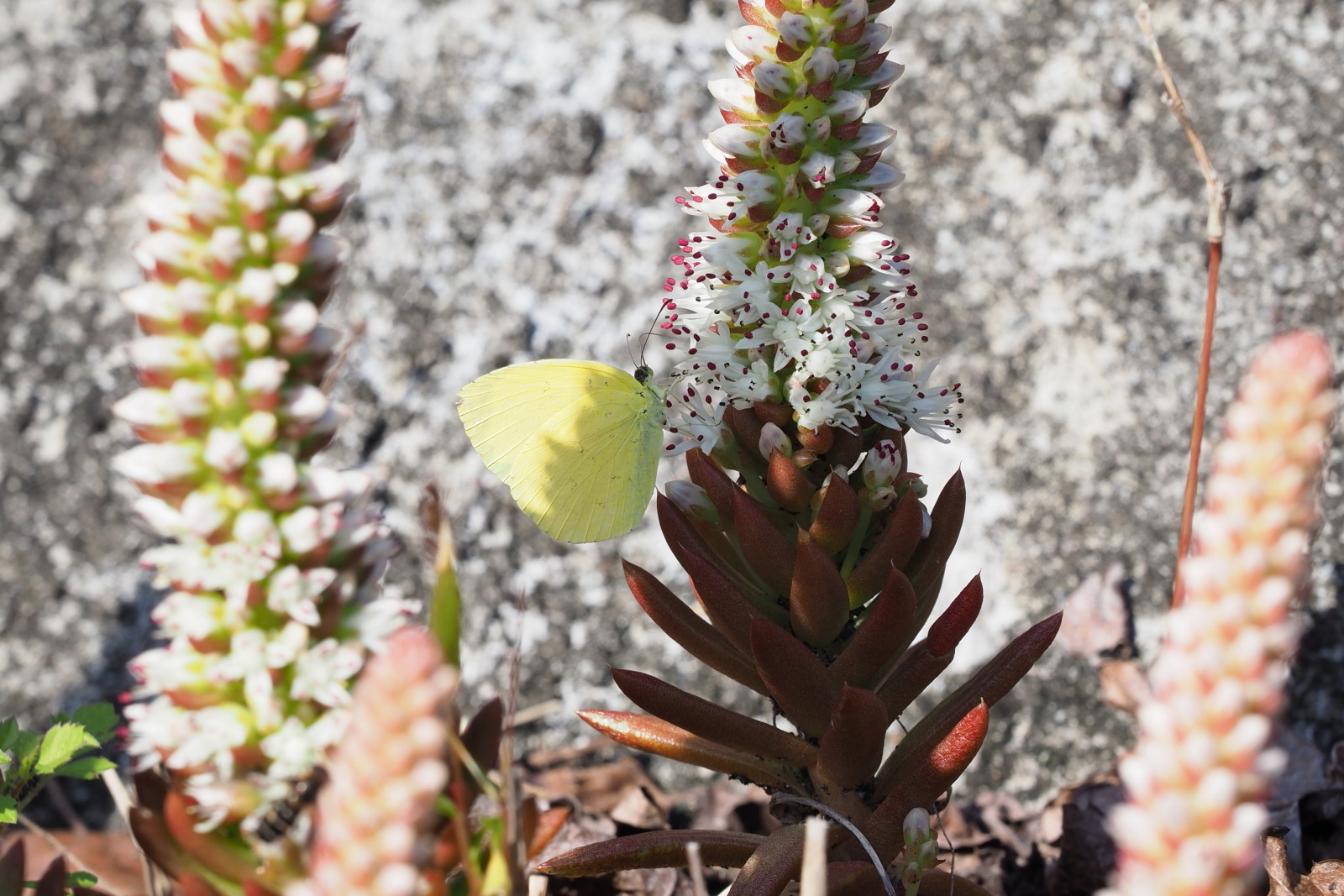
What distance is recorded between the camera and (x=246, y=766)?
3.68 ft

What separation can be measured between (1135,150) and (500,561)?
6.38 feet

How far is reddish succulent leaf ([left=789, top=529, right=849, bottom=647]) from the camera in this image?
172 cm

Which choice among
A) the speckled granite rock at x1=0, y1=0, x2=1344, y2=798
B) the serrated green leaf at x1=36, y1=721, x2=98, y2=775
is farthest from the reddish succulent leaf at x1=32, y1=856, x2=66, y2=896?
the speckled granite rock at x1=0, y1=0, x2=1344, y2=798

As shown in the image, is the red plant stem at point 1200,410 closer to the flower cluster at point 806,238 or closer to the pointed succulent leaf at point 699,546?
the flower cluster at point 806,238

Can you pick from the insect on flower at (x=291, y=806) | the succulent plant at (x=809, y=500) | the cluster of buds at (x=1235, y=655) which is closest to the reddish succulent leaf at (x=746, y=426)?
the succulent plant at (x=809, y=500)

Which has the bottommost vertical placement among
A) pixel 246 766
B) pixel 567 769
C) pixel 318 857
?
pixel 567 769

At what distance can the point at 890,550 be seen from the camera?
1.81 metres

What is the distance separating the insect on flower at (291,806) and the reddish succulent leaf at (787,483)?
2.97 ft

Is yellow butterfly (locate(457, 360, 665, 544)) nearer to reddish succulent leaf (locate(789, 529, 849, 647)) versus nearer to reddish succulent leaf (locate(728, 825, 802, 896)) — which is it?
reddish succulent leaf (locate(789, 529, 849, 647))

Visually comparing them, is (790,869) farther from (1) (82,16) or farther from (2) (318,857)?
(1) (82,16)

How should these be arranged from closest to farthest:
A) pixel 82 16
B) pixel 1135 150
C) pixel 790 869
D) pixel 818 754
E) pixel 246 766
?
pixel 246 766, pixel 790 869, pixel 818 754, pixel 1135 150, pixel 82 16

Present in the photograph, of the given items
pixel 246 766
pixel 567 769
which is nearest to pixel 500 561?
pixel 567 769

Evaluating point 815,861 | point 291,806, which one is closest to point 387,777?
point 291,806

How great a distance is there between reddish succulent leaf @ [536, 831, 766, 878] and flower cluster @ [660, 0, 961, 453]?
25.1 inches
